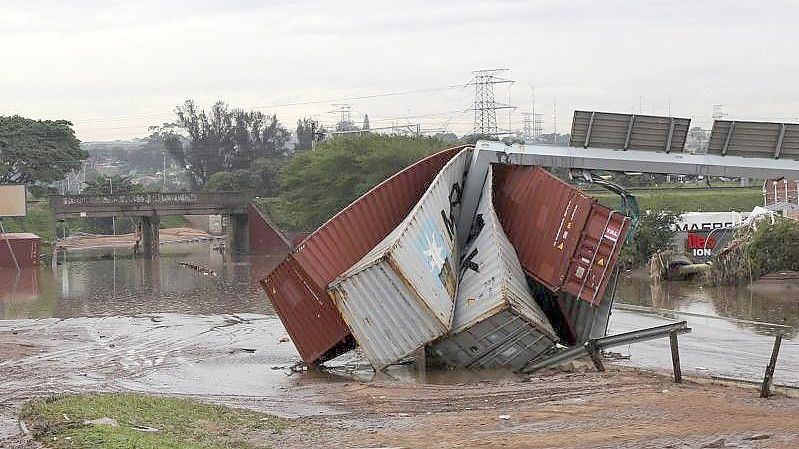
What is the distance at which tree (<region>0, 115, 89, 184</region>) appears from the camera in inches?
4264

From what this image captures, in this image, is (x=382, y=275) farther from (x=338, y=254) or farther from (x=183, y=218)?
(x=183, y=218)

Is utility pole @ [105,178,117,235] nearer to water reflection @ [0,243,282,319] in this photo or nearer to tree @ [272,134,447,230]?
tree @ [272,134,447,230]

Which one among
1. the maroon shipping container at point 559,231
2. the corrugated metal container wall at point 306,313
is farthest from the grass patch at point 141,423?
the maroon shipping container at point 559,231

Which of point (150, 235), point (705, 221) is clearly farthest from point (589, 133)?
point (150, 235)

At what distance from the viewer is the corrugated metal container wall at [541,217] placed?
2661cm

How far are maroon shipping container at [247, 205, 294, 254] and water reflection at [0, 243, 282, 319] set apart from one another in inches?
149

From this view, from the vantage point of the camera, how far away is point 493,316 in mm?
25266

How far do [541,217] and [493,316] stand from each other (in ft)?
11.4

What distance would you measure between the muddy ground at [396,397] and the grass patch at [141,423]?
50 cm

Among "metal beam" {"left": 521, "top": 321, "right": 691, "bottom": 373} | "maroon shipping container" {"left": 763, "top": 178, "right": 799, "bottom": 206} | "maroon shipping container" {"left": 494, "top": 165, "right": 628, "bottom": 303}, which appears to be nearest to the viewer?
"metal beam" {"left": 521, "top": 321, "right": 691, "bottom": 373}

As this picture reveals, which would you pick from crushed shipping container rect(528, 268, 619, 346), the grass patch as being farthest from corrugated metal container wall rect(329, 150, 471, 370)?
the grass patch

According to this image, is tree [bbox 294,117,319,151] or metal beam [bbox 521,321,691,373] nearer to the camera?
metal beam [bbox 521,321,691,373]

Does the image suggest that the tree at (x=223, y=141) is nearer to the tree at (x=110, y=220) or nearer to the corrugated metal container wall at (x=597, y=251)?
the tree at (x=110, y=220)

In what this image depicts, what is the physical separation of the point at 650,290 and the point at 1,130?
78.5 m
